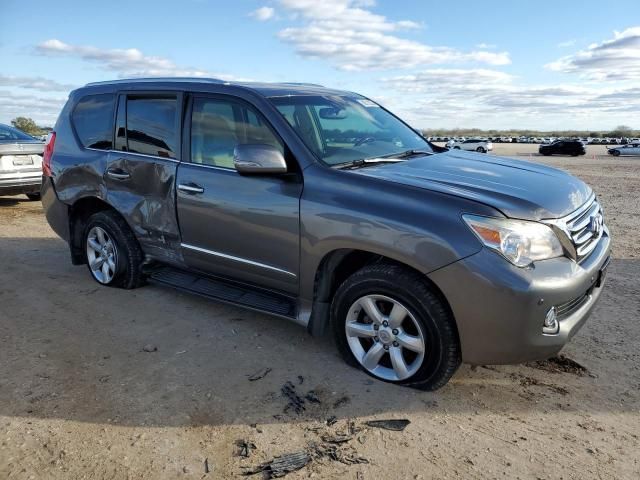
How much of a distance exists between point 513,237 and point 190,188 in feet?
8.06

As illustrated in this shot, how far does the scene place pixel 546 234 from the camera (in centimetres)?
304

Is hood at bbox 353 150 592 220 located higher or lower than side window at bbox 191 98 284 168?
lower

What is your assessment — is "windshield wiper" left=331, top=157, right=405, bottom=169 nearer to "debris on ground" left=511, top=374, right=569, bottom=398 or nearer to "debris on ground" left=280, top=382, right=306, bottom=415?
"debris on ground" left=280, top=382, right=306, bottom=415

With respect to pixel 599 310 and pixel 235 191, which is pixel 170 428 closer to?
pixel 235 191

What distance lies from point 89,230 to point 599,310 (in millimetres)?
4778

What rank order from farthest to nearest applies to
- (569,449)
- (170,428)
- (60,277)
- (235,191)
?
(60,277) → (235,191) → (170,428) → (569,449)

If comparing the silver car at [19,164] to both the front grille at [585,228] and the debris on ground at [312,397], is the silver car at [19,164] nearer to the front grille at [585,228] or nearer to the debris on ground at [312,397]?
the debris on ground at [312,397]

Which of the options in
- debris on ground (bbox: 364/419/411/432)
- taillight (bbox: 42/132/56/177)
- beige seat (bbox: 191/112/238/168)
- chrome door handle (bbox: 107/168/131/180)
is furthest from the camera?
taillight (bbox: 42/132/56/177)

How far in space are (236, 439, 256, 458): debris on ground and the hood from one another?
5.73 feet

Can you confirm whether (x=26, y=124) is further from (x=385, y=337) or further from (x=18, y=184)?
(x=385, y=337)

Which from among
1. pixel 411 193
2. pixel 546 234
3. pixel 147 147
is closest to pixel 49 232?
pixel 147 147

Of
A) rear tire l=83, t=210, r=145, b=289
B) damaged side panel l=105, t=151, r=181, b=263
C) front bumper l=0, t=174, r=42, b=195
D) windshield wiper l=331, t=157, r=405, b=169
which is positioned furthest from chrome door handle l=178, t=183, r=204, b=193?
front bumper l=0, t=174, r=42, b=195

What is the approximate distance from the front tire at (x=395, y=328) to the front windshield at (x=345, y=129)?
3.05ft

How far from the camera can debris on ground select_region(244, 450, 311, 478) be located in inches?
103
